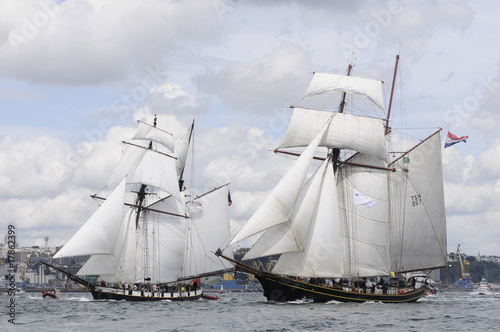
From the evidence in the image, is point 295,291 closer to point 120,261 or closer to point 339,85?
point 339,85

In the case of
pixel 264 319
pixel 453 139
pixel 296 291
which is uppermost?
pixel 453 139

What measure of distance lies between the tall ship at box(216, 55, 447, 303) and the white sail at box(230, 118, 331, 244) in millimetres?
89

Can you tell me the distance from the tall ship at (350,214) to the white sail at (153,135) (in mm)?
24223

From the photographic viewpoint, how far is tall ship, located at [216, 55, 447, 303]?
78188 mm

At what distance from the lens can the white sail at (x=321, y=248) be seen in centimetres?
7969

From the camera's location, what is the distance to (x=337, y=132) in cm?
8719

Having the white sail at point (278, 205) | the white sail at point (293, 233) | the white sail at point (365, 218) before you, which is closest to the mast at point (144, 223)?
the white sail at point (293, 233)

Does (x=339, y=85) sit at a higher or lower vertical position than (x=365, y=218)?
higher

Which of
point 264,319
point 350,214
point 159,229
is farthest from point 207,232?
point 264,319

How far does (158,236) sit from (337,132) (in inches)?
1131

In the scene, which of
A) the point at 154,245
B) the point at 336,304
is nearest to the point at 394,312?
the point at 336,304

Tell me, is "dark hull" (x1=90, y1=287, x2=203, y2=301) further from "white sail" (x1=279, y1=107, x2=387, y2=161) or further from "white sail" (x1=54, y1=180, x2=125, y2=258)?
"white sail" (x1=279, y1=107, x2=387, y2=161)

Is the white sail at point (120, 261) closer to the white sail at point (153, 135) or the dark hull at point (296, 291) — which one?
the white sail at point (153, 135)

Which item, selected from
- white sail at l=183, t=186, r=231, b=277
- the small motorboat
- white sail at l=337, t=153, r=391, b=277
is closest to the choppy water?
white sail at l=337, t=153, r=391, b=277
